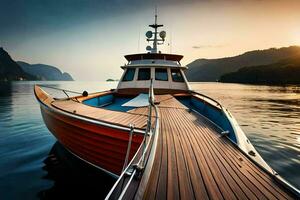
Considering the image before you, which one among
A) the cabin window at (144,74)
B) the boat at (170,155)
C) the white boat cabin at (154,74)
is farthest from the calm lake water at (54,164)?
the cabin window at (144,74)

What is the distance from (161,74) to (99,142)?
904 centimetres

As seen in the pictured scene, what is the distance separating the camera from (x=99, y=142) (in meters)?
5.12

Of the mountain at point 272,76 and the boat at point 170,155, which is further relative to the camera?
the mountain at point 272,76

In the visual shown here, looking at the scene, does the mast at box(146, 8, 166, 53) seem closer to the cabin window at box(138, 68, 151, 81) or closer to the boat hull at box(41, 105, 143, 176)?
the cabin window at box(138, 68, 151, 81)

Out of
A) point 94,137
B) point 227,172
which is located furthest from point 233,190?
point 94,137

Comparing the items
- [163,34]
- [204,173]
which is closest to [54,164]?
[204,173]

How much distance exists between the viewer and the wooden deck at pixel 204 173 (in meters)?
2.67

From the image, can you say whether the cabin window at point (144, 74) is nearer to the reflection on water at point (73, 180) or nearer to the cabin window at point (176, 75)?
the cabin window at point (176, 75)

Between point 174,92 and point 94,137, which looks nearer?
point 94,137

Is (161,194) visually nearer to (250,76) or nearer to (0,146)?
(0,146)

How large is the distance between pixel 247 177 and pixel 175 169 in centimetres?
122

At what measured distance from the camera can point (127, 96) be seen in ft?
40.2

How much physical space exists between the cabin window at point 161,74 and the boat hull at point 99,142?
808cm

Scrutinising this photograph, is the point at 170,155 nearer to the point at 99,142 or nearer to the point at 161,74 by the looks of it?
the point at 99,142
